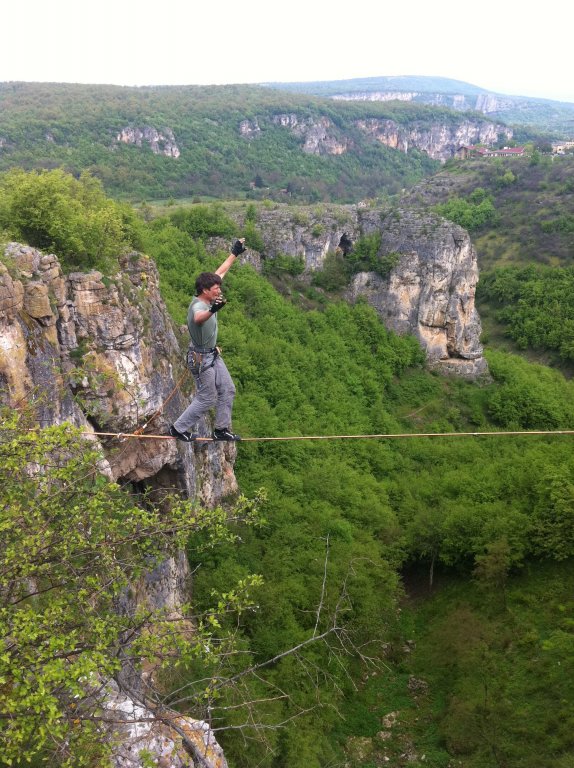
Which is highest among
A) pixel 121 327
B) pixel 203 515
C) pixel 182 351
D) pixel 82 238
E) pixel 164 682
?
pixel 82 238

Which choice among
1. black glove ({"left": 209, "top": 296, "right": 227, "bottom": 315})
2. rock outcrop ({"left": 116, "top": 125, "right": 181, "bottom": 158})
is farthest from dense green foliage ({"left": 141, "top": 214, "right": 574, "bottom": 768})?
rock outcrop ({"left": 116, "top": 125, "right": 181, "bottom": 158})

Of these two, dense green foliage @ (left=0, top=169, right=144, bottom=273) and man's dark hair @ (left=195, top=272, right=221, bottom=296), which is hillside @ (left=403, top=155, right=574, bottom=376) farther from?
man's dark hair @ (left=195, top=272, right=221, bottom=296)

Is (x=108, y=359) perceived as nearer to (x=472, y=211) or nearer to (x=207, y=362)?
(x=207, y=362)

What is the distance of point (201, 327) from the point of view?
27.0 feet

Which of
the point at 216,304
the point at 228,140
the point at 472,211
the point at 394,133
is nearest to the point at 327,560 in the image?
the point at 216,304

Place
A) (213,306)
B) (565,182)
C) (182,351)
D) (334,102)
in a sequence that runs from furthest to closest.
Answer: (334,102)
(565,182)
(182,351)
(213,306)

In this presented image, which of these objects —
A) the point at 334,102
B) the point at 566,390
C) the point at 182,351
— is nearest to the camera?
the point at 182,351

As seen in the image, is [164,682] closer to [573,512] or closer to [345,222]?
[573,512]

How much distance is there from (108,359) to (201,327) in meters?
9.18

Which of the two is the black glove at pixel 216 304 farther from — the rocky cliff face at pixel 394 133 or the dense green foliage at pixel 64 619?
the rocky cliff face at pixel 394 133

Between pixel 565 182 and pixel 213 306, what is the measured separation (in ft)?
315

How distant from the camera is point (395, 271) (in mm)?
49562

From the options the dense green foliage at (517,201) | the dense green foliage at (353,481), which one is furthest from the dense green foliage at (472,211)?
the dense green foliage at (353,481)

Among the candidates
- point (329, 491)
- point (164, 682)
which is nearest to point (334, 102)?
point (329, 491)
